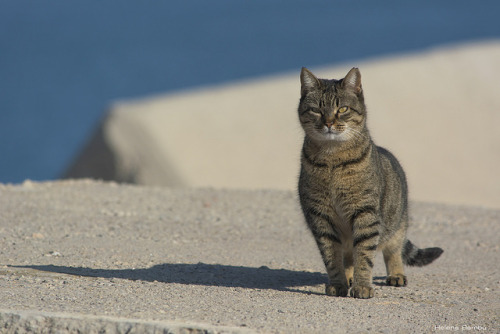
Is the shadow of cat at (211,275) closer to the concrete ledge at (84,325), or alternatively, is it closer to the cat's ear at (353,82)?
the concrete ledge at (84,325)

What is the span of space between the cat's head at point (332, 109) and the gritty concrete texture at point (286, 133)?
9.69 meters

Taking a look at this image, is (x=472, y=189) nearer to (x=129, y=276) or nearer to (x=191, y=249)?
(x=191, y=249)

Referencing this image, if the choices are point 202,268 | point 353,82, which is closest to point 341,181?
point 353,82

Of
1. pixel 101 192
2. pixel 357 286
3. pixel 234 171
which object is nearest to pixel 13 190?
pixel 101 192

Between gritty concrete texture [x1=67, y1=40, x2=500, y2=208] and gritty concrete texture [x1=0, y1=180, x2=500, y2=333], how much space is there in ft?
19.4

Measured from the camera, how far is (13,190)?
845 centimetres

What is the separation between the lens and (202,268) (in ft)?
18.5

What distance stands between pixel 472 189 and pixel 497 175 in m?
0.88

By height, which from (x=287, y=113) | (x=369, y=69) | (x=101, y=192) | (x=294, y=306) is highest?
(x=369, y=69)

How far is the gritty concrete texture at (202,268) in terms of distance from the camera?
13.7 ft

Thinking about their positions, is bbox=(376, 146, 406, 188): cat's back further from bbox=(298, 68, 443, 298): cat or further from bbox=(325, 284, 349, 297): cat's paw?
bbox=(325, 284, 349, 297): cat's paw

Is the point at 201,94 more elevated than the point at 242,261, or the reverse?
the point at 201,94

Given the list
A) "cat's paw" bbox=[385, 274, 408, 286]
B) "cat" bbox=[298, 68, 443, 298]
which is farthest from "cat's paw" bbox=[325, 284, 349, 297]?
"cat's paw" bbox=[385, 274, 408, 286]

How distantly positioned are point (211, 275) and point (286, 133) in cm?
1123
